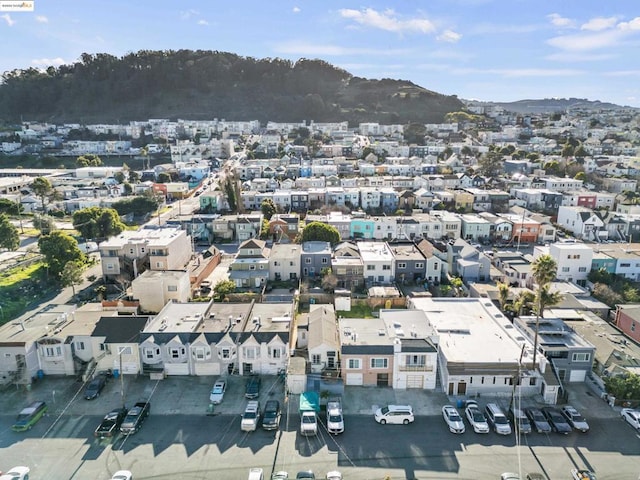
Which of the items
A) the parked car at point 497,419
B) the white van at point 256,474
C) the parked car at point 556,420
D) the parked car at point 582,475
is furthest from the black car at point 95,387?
the parked car at point 556,420

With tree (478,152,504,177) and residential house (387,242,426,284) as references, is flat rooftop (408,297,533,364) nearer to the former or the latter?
residential house (387,242,426,284)

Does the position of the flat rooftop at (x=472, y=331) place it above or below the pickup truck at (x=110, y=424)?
above

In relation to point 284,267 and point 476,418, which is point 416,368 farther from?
point 284,267

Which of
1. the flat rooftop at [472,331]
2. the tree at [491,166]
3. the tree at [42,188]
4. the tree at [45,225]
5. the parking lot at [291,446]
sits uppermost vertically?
the tree at [491,166]

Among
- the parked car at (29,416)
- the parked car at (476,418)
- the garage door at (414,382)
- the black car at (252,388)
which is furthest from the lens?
the garage door at (414,382)

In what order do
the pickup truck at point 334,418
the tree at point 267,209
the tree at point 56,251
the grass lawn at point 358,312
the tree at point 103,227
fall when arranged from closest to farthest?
the pickup truck at point 334,418, the grass lawn at point 358,312, the tree at point 56,251, the tree at point 103,227, the tree at point 267,209

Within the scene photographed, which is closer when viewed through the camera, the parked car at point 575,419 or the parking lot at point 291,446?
the parking lot at point 291,446

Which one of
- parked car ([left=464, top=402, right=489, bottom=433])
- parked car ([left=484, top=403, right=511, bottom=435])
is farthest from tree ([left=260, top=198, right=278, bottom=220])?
parked car ([left=484, top=403, right=511, bottom=435])

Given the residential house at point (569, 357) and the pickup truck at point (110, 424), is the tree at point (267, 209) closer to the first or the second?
the pickup truck at point (110, 424)
